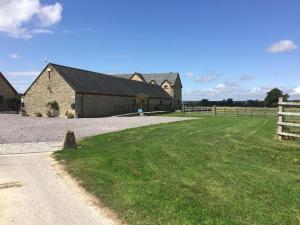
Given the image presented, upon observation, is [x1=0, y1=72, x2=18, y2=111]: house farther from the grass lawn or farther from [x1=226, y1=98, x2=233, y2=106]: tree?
[x1=226, y1=98, x2=233, y2=106]: tree

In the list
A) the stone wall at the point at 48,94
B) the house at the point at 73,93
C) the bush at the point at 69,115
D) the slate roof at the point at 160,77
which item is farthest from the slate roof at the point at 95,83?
the slate roof at the point at 160,77

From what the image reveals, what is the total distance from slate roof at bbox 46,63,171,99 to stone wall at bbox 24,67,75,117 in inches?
28.8

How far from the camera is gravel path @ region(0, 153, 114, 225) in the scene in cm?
657

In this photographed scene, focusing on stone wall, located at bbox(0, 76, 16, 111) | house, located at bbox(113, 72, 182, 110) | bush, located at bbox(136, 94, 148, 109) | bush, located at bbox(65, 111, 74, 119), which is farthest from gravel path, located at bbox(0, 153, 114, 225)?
house, located at bbox(113, 72, 182, 110)

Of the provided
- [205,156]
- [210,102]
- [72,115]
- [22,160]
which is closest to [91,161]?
[22,160]

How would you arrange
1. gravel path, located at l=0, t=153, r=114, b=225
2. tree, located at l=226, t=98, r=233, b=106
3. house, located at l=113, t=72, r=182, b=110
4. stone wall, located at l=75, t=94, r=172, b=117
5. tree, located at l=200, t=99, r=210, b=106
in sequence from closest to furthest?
1. gravel path, located at l=0, t=153, r=114, b=225
2. stone wall, located at l=75, t=94, r=172, b=117
3. house, located at l=113, t=72, r=182, b=110
4. tree, located at l=226, t=98, r=233, b=106
5. tree, located at l=200, t=99, r=210, b=106

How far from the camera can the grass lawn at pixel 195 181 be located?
22.2ft

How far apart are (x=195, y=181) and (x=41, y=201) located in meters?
3.24

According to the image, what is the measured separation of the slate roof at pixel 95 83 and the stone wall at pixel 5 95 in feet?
43.4

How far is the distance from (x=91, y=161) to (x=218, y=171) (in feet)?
13.4

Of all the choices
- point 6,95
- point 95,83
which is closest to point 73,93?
point 95,83

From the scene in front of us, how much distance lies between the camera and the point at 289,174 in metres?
9.76

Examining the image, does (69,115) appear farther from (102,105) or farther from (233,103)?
(233,103)

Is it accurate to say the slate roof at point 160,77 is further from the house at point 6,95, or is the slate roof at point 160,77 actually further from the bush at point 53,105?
the bush at point 53,105
